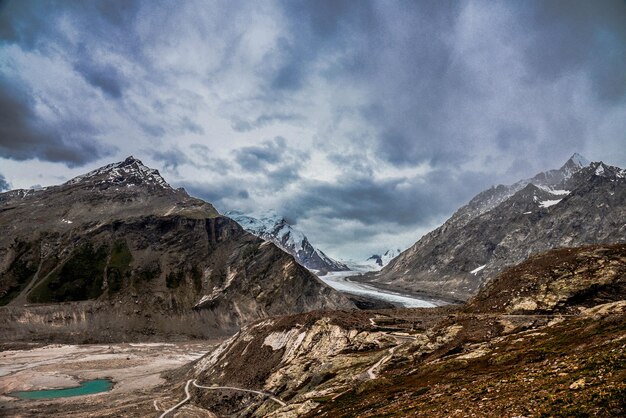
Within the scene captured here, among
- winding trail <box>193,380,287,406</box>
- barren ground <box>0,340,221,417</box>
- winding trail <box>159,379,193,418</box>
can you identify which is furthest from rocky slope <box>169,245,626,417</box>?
barren ground <box>0,340,221,417</box>

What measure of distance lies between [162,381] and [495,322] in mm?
97156

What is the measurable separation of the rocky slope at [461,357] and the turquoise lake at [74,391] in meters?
28.3

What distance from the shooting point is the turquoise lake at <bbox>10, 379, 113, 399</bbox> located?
124 metres

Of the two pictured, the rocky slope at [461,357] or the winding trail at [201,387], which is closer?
the rocky slope at [461,357]

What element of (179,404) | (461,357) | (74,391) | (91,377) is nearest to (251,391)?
(179,404)

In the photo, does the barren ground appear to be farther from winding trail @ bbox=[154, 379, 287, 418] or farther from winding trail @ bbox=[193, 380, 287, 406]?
winding trail @ bbox=[193, 380, 287, 406]

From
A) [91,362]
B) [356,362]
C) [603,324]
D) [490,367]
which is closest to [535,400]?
[490,367]

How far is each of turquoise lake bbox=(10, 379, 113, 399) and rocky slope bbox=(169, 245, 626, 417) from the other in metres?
28.3

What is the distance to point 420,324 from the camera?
9556 cm

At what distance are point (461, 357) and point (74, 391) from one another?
128 metres

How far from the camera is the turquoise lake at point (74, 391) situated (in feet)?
406

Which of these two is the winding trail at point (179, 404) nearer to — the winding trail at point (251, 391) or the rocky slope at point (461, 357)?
the rocky slope at point (461, 357)

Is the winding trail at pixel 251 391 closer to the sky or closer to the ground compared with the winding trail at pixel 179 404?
closer to the sky

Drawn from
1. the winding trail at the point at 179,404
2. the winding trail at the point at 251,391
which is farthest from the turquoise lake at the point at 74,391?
the winding trail at the point at 251,391
